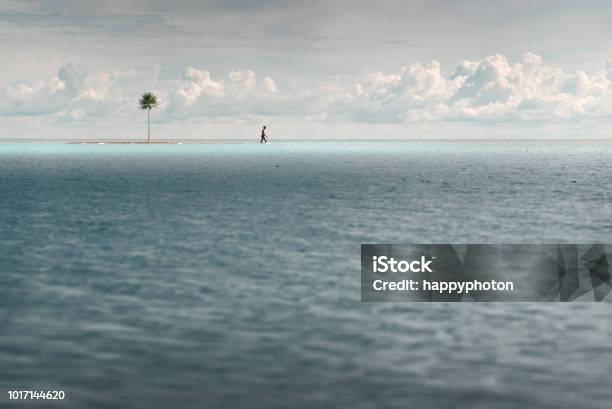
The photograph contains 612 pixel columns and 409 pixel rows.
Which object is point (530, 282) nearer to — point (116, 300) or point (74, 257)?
point (116, 300)

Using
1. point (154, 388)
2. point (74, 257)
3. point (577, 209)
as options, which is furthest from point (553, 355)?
point (577, 209)

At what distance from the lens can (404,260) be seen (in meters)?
37.4

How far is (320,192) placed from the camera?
84688 mm

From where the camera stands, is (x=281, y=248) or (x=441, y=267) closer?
(x=441, y=267)

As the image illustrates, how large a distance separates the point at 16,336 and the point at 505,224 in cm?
3688

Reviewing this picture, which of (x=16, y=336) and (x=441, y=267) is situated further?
(x=441, y=267)

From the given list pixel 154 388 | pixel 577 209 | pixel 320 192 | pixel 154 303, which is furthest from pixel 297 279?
pixel 320 192

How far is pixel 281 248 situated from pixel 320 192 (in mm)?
44655

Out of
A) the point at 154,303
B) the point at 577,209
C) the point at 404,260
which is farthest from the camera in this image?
the point at 577,209

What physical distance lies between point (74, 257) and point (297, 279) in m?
12.9

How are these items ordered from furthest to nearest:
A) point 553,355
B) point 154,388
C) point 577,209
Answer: point 577,209, point 553,355, point 154,388

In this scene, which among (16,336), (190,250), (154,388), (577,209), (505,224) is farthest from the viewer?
(577,209)

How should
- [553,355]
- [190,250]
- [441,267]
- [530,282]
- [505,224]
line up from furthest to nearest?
[505,224], [190,250], [441,267], [530,282], [553,355]

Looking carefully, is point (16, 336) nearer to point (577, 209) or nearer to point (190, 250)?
point (190, 250)
